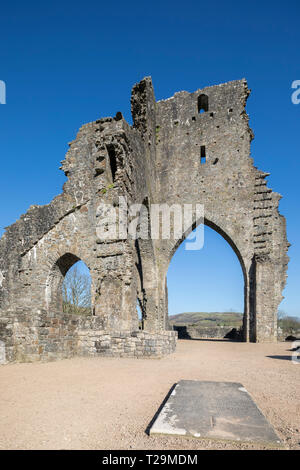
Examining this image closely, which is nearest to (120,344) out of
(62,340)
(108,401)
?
(62,340)

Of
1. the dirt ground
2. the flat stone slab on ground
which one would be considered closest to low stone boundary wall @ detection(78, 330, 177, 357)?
the dirt ground

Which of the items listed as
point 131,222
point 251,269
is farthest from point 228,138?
point 131,222

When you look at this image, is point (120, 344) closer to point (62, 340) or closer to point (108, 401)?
point (62, 340)

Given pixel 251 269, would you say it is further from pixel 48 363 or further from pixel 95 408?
pixel 95 408

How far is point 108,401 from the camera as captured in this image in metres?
3.13

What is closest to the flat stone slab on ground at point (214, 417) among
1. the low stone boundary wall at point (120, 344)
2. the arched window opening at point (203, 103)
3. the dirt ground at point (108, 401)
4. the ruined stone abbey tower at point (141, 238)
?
the dirt ground at point (108, 401)

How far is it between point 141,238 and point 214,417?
12506 mm

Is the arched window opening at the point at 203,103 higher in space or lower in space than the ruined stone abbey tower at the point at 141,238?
higher

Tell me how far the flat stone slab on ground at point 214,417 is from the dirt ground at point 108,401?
0.08m

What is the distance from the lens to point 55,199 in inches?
432

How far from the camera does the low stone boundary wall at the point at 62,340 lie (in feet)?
18.3

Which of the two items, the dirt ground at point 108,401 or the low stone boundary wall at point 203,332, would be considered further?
the low stone boundary wall at point 203,332

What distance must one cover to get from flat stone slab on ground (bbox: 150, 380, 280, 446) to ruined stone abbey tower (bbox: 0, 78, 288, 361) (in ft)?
11.1

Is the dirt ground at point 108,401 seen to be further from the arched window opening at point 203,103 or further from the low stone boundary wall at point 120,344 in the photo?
the arched window opening at point 203,103
